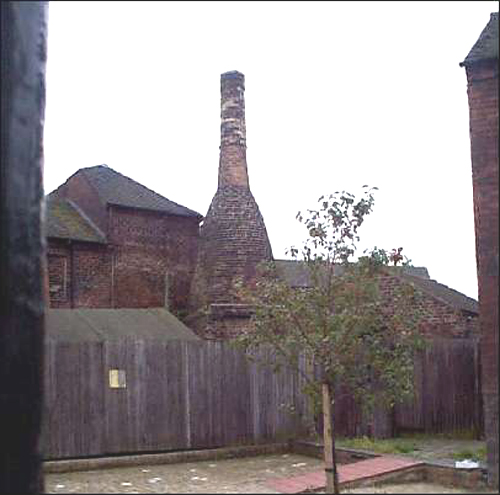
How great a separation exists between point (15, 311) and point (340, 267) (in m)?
5.92

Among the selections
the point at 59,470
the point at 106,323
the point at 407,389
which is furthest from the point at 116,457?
the point at 407,389

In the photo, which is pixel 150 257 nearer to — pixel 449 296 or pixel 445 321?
pixel 449 296

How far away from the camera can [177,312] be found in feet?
83.9

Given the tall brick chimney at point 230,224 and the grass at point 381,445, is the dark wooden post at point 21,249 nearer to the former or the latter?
the grass at point 381,445

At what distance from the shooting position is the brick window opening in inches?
954

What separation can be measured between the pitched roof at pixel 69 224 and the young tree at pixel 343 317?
1412 centimetres

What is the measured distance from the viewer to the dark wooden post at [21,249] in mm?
6195

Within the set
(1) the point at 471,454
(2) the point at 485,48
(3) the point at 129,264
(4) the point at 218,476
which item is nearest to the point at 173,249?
(3) the point at 129,264

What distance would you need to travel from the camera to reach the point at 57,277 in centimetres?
2439

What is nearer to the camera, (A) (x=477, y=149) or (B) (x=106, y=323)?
(A) (x=477, y=149)

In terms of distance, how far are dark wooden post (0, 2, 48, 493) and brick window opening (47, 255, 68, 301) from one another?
1818 centimetres

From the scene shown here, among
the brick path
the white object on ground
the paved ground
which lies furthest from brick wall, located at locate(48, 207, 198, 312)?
the white object on ground

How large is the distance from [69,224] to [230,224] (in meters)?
5.39

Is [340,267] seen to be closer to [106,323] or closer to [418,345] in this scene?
[418,345]
